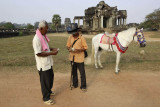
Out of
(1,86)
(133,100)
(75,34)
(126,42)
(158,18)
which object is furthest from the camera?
(158,18)

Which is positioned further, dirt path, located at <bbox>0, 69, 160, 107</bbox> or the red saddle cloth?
the red saddle cloth

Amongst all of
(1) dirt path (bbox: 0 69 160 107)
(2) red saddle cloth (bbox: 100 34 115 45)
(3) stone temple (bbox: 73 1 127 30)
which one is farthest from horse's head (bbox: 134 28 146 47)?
(3) stone temple (bbox: 73 1 127 30)

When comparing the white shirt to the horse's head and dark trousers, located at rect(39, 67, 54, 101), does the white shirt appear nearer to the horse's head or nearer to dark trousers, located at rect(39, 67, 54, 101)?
dark trousers, located at rect(39, 67, 54, 101)

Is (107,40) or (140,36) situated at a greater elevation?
(140,36)

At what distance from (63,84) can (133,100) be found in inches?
91.3

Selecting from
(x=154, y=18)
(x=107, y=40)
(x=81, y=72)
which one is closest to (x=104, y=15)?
(x=154, y=18)

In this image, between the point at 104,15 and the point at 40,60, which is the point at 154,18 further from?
the point at 40,60

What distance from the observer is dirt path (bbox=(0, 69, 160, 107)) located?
335 centimetres

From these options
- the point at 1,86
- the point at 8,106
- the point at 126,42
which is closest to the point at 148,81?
the point at 126,42

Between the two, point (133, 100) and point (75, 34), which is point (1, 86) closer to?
point (75, 34)

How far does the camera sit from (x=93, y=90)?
4.09 m

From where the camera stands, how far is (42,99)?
3543 millimetres

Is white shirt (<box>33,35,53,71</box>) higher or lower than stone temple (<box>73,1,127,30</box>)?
lower

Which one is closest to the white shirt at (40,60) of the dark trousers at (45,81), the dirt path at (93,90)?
the dark trousers at (45,81)
